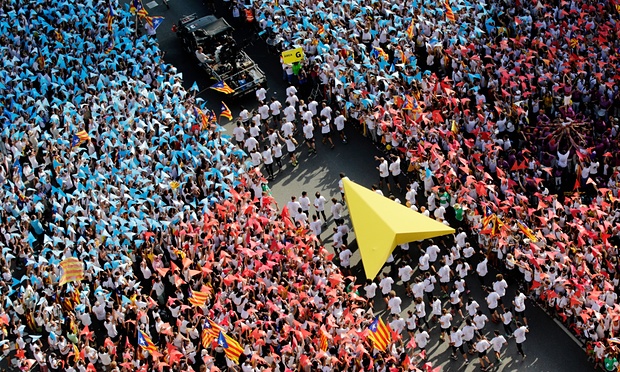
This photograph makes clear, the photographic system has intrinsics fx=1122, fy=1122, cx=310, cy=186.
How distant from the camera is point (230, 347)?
A: 105 feet

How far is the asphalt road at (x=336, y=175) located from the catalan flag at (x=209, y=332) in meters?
5.49

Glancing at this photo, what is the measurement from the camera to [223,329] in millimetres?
32344

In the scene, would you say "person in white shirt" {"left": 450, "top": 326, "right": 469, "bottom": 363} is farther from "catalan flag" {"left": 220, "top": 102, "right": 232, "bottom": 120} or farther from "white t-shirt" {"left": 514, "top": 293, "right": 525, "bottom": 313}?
"catalan flag" {"left": 220, "top": 102, "right": 232, "bottom": 120}

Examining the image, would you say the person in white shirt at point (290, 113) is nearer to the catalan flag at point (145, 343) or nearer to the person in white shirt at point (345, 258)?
the person in white shirt at point (345, 258)

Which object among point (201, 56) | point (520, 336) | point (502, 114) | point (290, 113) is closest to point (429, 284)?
point (520, 336)

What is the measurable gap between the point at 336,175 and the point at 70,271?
10474 millimetres

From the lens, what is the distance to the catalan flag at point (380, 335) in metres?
31.6

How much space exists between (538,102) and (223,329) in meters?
14.9

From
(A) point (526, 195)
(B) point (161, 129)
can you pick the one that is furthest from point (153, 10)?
(A) point (526, 195)

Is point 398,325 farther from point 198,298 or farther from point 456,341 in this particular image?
point 198,298

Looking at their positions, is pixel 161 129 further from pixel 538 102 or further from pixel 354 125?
pixel 538 102

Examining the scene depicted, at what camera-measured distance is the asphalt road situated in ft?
108

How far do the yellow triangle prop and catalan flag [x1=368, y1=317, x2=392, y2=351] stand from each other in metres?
2.77

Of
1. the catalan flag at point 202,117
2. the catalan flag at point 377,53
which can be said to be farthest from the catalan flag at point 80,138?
the catalan flag at point 377,53
